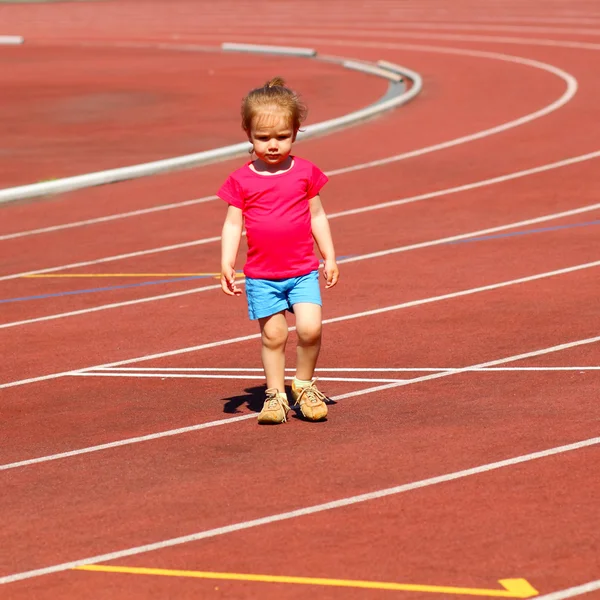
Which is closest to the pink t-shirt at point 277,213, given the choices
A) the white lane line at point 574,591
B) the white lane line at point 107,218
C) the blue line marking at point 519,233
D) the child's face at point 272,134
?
the child's face at point 272,134

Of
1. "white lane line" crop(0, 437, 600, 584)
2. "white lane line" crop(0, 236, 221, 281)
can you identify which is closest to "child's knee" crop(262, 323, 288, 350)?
"white lane line" crop(0, 437, 600, 584)

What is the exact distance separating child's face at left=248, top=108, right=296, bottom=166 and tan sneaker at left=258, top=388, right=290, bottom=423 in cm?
125

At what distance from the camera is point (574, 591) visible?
17.3 feet

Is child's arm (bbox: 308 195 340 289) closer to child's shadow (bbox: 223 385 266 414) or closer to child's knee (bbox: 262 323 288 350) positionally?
child's knee (bbox: 262 323 288 350)

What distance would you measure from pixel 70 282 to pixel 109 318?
5.08 ft

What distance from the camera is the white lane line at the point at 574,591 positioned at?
523cm

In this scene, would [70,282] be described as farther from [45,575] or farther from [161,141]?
[161,141]

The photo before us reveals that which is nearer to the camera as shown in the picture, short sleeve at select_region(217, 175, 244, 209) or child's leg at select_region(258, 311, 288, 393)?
short sleeve at select_region(217, 175, 244, 209)

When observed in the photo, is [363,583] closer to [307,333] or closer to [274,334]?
[307,333]

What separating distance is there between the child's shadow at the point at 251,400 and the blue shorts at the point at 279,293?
2.02 ft

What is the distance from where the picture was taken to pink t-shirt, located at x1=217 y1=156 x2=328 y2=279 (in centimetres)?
757

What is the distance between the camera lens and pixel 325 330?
10.0 metres

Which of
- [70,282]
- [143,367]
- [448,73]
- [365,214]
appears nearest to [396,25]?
[448,73]

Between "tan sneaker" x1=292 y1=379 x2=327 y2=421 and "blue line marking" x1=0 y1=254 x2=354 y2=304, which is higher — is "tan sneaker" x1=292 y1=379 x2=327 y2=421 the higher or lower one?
the higher one
